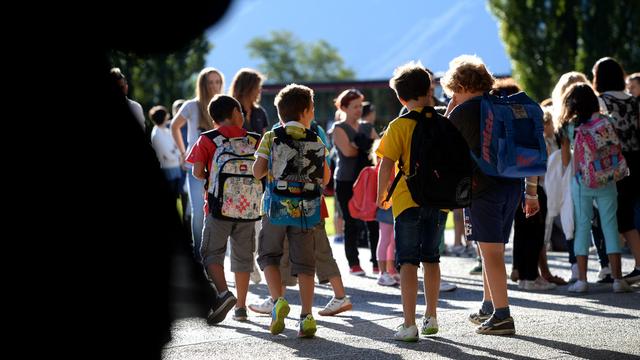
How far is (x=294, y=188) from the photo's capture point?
657cm

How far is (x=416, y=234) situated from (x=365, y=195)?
3807 millimetres

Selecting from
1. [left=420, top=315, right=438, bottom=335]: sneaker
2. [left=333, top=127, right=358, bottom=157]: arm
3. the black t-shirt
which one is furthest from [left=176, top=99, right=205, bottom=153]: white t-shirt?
[left=420, top=315, right=438, bottom=335]: sneaker

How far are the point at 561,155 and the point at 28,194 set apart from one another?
808 centimetres

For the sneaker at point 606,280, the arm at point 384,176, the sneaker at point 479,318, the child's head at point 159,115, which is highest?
the child's head at point 159,115

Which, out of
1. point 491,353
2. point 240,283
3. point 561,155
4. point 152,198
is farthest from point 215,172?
point 152,198

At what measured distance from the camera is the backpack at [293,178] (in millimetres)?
6531

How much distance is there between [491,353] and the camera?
5.73 m

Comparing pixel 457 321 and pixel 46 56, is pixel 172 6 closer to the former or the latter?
pixel 46 56

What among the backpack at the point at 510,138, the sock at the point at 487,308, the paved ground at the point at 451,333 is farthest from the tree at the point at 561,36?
the backpack at the point at 510,138

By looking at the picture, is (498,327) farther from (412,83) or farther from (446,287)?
(446,287)

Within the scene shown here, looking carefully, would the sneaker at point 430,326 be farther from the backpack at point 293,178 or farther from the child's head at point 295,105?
the child's head at point 295,105

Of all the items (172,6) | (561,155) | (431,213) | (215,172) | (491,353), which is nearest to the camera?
(172,6)

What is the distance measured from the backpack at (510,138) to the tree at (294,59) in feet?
381

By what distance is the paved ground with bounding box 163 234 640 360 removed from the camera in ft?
19.0
